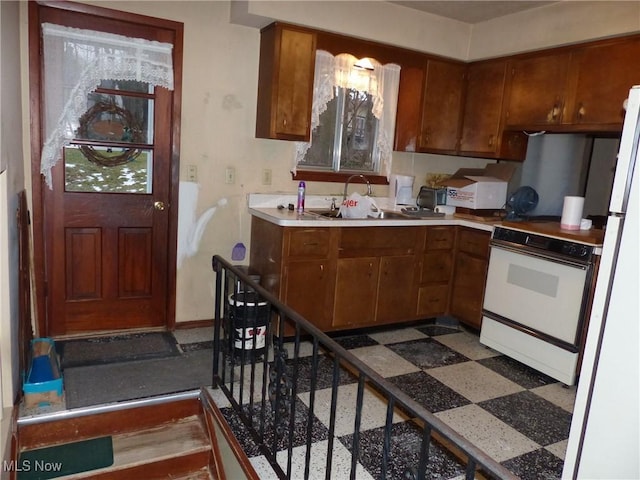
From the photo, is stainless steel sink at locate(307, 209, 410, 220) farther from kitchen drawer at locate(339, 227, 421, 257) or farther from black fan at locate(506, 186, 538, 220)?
black fan at locate(506, 186, 538, 220)

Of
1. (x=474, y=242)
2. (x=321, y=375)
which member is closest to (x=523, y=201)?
(x=474, y=242)

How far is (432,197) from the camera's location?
4000 mm

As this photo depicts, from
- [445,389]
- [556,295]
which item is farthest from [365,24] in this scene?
[445,389]

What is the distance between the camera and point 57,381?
2359 millimetres

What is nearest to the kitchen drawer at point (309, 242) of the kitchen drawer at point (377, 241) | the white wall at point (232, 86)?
the kitchen drawer at point (377, 241)

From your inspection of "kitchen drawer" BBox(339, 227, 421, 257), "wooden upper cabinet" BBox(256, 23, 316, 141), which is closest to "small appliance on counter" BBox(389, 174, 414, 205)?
"kitchen drawer" BBox(339, 227, 421, 257)

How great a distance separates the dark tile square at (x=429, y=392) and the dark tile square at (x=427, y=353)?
205 millimetres

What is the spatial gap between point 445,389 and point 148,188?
2.33 metres

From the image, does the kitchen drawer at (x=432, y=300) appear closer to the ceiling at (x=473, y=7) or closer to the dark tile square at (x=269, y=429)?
the dark tile square at (x=269, y=429)

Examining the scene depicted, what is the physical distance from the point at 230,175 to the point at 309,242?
82 cm

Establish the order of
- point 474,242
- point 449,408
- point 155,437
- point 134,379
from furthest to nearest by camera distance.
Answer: point 474,242, point 134,379, point 449,408, point 155,437

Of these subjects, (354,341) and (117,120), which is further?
(354,341)

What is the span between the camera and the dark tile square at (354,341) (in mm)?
3336

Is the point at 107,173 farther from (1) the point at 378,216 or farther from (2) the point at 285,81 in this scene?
(1) the point at 378,216
